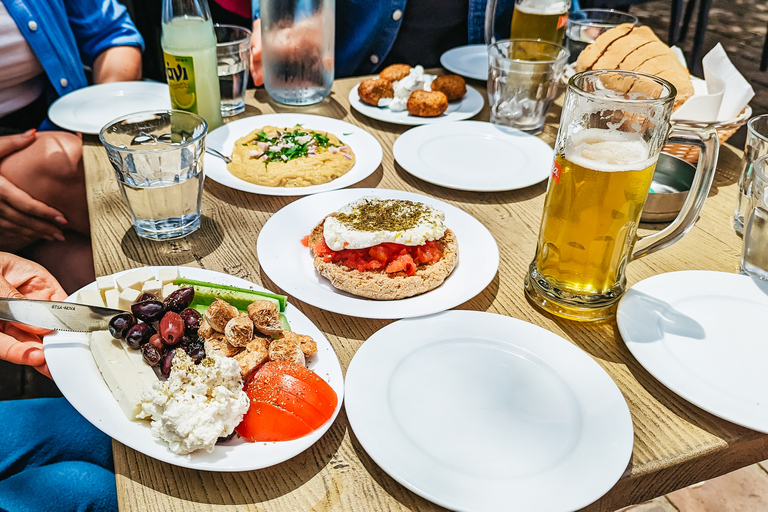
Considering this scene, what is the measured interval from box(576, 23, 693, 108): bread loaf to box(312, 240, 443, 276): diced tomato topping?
3.10ft

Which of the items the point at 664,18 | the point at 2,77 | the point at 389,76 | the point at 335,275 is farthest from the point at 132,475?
the point at 664,18

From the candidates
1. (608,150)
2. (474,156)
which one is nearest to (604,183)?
(608,150)

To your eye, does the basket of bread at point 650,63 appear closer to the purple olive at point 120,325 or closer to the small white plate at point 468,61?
the small white plate at point 468,61

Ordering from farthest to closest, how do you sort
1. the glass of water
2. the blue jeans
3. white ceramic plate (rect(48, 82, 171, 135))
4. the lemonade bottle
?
the glass of water → white ceramic plate (rect(48, 82, 171, 135)) → the lemonade bottle → the blue jeans

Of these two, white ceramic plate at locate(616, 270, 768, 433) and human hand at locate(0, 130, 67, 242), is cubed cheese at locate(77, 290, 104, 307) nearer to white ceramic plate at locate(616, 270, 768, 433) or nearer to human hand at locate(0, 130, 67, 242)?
white ceramic plate at locate(616, 270, 768, 433)

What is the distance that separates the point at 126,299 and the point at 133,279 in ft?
0.18

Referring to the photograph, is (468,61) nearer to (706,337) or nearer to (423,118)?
(423,118)

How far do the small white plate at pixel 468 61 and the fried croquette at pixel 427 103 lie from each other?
1.33 ft

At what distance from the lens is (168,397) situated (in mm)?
814

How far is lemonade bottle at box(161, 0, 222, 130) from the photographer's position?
1.66 m

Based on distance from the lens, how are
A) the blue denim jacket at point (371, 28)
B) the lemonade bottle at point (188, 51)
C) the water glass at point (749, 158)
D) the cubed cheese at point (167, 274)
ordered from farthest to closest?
the blue denim jacket at point (371, 28) → the lemonade bottle at point (188, 51) → the water glass at point (749, 158) → the cubed cheese at point (167, 274)

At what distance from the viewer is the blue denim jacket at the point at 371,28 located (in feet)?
8.80

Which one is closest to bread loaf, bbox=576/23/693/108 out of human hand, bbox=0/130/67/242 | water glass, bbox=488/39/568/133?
water glass, bbox=488/39/568/133

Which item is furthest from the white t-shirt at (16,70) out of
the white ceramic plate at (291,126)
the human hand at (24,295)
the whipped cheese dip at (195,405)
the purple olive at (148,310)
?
the whipped cheese dip at (195,405)
